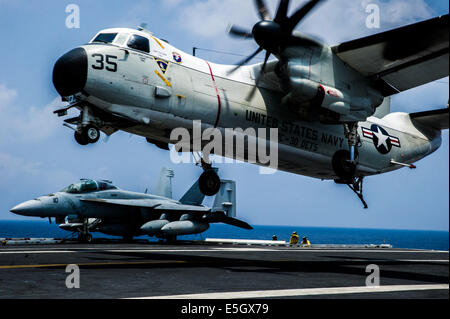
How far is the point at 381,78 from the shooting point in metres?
19.5

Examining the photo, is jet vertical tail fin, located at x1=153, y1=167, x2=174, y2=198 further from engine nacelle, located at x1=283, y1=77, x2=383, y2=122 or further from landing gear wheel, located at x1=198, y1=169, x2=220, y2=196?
engine nacelle, located at x1=283, y1=77, x2=383, y2=122

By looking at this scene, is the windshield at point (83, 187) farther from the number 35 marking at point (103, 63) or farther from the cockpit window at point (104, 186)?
the number 35 marking at point (103, 63)

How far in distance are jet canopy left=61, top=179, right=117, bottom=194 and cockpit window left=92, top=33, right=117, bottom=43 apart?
2197 cm

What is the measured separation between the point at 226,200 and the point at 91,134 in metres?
29.9

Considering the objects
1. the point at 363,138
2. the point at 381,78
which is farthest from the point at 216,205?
the point at 381,78

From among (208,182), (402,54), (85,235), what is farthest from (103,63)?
(85,235)

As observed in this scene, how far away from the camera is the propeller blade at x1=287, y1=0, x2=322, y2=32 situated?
16.7 metres

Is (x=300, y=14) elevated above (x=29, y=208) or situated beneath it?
elevated above

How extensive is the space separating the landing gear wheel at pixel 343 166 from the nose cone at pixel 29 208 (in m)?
22.9

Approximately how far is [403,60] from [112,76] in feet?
37.7

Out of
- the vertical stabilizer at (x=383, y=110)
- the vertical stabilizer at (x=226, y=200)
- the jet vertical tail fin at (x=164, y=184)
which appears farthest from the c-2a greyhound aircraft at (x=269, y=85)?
the jet vertical tail fin at (x=164, y=184)

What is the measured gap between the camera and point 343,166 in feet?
69.2

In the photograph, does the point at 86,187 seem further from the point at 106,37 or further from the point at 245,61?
the point at 245,61
